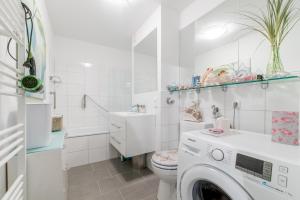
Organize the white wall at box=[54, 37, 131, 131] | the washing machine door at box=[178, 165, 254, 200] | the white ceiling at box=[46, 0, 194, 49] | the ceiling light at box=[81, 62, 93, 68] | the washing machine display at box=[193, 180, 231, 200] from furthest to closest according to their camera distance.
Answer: the ceiling light at box=[81, 62, 93, 68], the white wall at box=[54, 37, 131, 131], the white ceiling at box=[46, 0, 194, 49], the washing machine display at box=[193, 180, 231, 200], the washing machine door at box=[178, 165, 254, 200]

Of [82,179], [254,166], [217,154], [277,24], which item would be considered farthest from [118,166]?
[277,24]

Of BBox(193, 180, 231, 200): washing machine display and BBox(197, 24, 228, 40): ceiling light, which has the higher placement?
BBox(197, 24, 228, 40): ceiling light

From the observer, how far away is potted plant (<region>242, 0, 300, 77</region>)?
938mm

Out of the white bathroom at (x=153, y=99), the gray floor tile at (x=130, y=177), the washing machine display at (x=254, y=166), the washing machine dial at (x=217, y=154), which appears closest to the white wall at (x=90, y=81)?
the white bathroom at (x=153, y=99)

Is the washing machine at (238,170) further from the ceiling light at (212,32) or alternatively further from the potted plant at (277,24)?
the ceiling light at (212,32)

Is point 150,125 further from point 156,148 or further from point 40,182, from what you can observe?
point 40,182

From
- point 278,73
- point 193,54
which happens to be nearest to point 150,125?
point 193,54

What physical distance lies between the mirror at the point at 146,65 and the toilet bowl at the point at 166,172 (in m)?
0.99

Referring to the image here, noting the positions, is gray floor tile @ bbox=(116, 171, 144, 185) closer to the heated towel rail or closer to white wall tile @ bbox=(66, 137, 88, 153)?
white wall tile @ bbox=(66, 137, 88, 153)

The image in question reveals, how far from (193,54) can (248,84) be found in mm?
767

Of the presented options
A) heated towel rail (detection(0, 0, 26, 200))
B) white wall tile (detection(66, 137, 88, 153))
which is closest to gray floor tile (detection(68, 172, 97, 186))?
white wall tile (detection(66, 137, 88, 153))

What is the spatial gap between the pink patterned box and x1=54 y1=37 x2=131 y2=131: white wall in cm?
251

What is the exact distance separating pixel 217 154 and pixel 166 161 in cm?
68

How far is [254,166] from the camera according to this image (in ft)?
1.89
